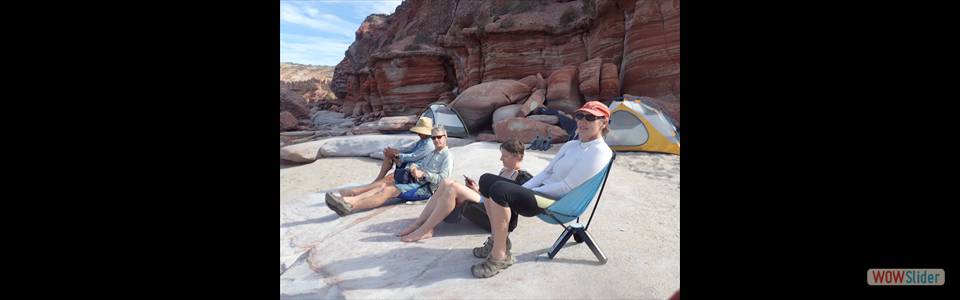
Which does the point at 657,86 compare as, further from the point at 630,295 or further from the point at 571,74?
the point at 630,295

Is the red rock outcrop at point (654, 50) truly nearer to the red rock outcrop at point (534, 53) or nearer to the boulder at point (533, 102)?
the red rock outcrop at point (534, 53)

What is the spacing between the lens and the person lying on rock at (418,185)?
12.0 feet

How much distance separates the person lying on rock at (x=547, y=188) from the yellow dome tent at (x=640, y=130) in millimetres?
4719

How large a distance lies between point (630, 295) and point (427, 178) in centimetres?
226

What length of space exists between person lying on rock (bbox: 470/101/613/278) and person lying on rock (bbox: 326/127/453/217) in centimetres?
143

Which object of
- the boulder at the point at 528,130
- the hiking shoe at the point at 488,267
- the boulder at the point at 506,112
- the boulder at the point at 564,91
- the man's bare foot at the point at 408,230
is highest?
the boulder at the point at 564,91

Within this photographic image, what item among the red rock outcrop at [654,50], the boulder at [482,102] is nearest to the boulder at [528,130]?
the boulder at [482,102]

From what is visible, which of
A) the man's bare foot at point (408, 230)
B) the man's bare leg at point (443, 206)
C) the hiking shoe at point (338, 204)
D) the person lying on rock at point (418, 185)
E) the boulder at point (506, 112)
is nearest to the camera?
the man's bare leg at point (443, 206)

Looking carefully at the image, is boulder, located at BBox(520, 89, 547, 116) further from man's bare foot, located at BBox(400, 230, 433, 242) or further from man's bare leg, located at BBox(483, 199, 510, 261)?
man's bare leg, located at BBox(483, 199, 510, 261)

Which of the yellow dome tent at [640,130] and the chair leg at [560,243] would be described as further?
the yellow dome tent at [640,130]

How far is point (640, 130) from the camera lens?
7.09 meters

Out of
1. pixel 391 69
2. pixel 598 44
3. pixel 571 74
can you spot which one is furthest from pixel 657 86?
pixel 391 69

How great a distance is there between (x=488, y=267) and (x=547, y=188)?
56 cm

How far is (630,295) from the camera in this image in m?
1.91
